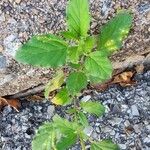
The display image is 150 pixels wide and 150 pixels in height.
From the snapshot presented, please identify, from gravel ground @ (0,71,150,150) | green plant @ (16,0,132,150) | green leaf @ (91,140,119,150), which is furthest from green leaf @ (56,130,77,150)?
gravel ground @ (0,71,150,150)

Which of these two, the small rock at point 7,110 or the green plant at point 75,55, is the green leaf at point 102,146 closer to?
the green plant at point 75,55

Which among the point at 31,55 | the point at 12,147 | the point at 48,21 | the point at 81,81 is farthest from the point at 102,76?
the point at 12,147

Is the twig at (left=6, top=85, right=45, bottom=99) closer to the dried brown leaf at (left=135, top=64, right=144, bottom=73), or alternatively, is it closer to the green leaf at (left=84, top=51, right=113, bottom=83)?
the dried brown leaf at (left=135, top=64, right=144, bottom=73)

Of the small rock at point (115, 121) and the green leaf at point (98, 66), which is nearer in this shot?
the green leaf at point (98, 66)

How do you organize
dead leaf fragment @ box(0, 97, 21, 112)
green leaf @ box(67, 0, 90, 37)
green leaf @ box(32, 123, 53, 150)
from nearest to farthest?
green leaf @ box(67, 0, 90, 37)
green leaf @ box(32, 123, 53, 150)
dead leaf fragment @ box(0, 97, 21, 112)

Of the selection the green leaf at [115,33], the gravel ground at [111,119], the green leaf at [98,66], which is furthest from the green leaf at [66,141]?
the gravel ground at [111,119]

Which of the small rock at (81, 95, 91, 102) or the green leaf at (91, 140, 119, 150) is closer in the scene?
the green leaf at (91, 140, 119, 150)

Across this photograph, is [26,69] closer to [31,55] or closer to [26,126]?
[26,126]
